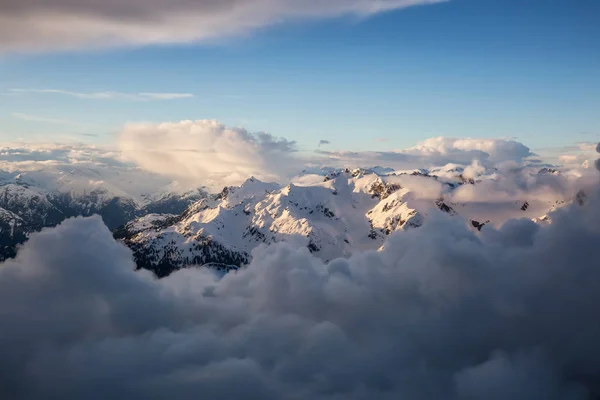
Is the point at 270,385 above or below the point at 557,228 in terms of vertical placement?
below

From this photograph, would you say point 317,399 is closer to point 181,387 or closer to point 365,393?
point 365,393

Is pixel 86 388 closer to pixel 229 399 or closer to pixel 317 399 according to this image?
pixel 229 399

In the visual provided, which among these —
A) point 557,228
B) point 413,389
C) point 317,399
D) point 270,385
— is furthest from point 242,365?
point 557,228

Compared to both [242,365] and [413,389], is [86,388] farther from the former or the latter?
[413,389]

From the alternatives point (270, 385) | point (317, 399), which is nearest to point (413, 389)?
point (317, 399)

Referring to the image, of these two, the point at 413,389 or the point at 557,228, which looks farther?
the point at 413,389

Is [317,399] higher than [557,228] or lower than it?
lower

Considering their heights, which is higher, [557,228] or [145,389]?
[557,228]

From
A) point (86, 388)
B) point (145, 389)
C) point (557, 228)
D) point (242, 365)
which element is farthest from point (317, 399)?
point (557, 228)
